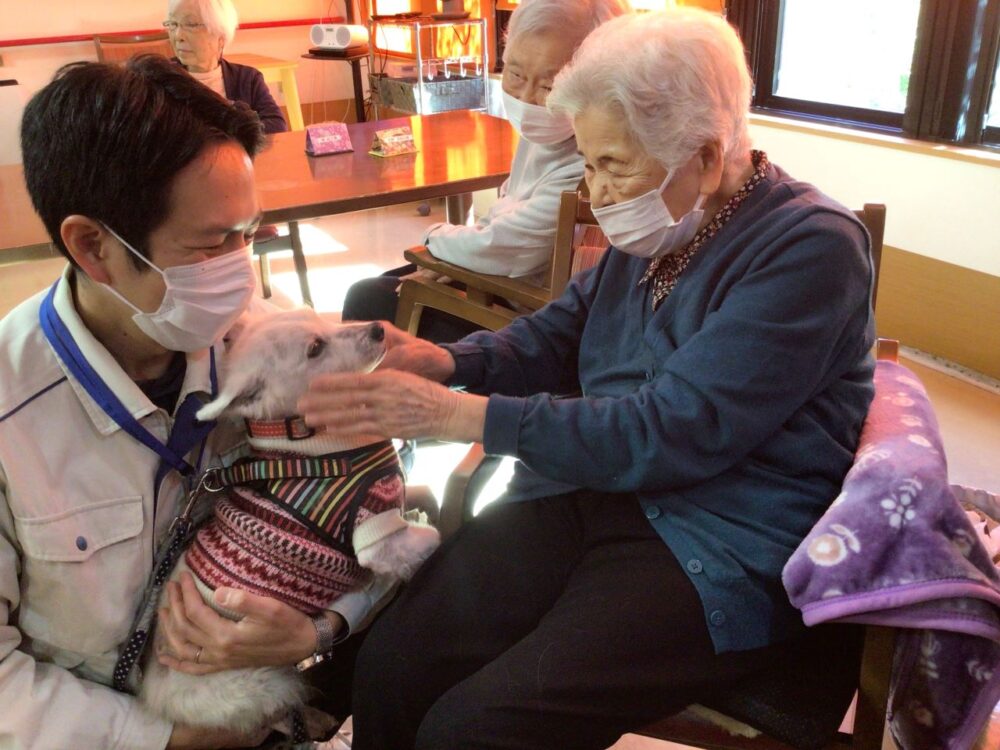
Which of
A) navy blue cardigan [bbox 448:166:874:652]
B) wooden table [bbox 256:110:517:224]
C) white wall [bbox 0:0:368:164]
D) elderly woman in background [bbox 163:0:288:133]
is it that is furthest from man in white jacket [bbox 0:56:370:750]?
white wall [bbox 0:0:368:164]

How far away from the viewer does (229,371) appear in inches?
51.3

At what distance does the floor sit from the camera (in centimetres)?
269

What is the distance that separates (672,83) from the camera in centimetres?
124

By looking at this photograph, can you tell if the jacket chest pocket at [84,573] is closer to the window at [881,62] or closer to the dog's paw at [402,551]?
the dog's paw at [402,551]

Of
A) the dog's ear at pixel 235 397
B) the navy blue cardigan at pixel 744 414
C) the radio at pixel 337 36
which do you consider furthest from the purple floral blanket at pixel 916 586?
the radio at pixel 337 36

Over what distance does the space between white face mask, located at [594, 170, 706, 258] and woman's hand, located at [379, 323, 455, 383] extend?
38 centimetres

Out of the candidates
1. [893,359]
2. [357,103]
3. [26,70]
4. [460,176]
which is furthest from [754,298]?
[26,70]

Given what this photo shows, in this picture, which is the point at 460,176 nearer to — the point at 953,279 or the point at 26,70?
the point at 953,279

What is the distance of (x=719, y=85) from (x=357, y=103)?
18.3ft

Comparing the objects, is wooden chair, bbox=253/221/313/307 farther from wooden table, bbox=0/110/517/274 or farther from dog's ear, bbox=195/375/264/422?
dog's ear, bbox=195/375/264/422

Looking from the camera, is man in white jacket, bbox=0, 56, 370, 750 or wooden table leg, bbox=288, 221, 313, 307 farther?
wooden table leg, bbox=288, 221, 313, 307

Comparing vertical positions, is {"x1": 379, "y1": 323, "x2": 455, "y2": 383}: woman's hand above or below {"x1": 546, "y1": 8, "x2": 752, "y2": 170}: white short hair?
below

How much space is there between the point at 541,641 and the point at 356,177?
80.0 inches

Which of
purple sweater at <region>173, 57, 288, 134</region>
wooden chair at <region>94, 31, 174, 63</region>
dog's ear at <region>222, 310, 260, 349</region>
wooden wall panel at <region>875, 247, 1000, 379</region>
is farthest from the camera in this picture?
wooden chair at <region>94, 31, 174, 63</region>
